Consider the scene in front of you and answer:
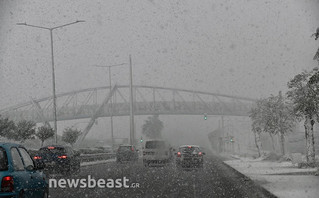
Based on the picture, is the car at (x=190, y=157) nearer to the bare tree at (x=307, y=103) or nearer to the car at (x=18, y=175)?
the bare tree at (x=307, y=103)

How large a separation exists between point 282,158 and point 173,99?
91.6 meters

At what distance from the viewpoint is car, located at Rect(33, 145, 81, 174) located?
22953 mm

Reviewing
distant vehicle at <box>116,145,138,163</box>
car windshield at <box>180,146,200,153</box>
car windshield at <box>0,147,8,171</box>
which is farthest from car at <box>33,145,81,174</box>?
distant vehicle at <box>116,145,138,163</box>

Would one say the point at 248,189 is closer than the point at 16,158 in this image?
No

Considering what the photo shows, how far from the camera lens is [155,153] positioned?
3431 centimetres

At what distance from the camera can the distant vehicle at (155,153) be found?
112 feet

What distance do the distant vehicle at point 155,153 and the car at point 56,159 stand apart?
10.3 metres

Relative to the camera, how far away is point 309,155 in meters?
29.4

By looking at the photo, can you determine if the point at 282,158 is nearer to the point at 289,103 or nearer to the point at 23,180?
the point at 289,103

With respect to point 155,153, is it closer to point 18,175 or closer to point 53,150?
point 53,150

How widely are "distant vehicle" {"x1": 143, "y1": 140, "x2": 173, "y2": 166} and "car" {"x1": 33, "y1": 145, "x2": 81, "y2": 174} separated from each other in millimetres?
10266

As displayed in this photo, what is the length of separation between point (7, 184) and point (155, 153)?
26.2m

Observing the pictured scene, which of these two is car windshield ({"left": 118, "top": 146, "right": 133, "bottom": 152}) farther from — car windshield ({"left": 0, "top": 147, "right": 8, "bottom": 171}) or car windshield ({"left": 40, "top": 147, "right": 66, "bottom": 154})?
car windshield ({"left": 0, "top": 147, "right": 8, "bottom": 171})

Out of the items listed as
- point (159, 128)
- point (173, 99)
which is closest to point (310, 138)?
point (173, 99)
